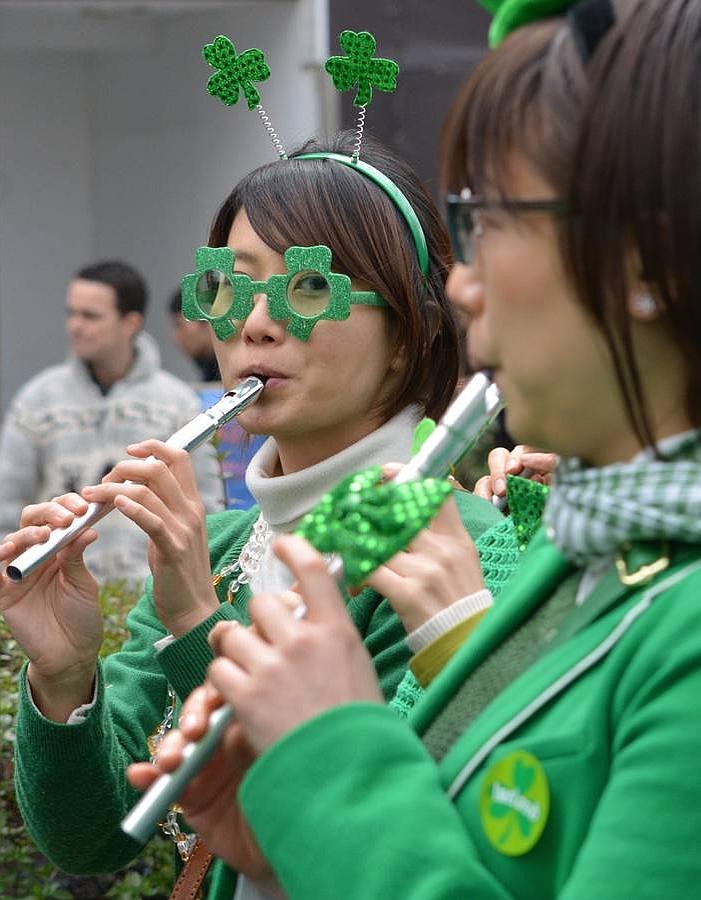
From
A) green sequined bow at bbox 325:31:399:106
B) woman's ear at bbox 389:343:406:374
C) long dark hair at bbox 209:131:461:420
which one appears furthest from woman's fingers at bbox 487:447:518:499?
green sequined bow at bbox 325:31:399:106

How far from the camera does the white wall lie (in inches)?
→ 346

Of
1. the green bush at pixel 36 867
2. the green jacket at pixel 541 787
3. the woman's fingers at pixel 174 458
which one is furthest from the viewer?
the green bush at pixel 36 867

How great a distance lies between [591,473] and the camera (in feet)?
4.12

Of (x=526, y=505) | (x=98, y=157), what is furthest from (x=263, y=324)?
(x=98, y=157)

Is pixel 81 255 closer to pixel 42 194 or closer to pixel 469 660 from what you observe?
pixel 42 194

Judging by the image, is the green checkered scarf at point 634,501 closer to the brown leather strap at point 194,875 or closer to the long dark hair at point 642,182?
the long dark hair at point 642,182

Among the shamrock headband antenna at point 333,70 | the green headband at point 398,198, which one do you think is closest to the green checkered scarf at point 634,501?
the green headband at point 398,198

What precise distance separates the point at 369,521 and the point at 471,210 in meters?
0.28

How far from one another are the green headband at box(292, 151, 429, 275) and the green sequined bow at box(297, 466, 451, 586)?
0.99 metres

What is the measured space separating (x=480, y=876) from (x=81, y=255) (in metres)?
8.71

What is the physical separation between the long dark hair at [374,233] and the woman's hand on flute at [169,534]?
1.21 feet

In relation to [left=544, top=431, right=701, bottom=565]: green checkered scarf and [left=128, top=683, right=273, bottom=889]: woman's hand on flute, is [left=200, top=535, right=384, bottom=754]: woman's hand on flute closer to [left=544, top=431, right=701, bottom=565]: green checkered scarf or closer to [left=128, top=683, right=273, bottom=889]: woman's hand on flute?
[left=128, top=683, right=273, bottom=889]: woman's hand on flute

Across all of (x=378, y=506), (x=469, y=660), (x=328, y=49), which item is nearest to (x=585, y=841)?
(x=469, y=660)

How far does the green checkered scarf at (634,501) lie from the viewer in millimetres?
1201
